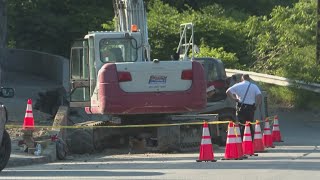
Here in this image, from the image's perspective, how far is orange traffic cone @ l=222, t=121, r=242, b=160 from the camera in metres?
15.1

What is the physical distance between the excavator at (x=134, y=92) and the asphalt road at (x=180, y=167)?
2.01 ft

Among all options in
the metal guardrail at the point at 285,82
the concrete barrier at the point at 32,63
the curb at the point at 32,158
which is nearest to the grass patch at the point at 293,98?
the metal guardrail at the point at 285,82

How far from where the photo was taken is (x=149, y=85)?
17.1 m

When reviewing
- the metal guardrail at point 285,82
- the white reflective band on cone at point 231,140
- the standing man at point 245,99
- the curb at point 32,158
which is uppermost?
the metal guardrail at point 285,82

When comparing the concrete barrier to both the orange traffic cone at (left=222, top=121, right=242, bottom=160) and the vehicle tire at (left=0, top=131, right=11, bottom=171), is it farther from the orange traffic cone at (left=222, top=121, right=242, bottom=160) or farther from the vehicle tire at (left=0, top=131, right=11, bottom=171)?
the vehicle tire at (left=0, top=131, right=11, bottom=171)

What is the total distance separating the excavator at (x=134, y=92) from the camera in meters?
17.0

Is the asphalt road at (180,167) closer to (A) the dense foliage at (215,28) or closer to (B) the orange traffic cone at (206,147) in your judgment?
(B) the orange traffic cone at (206,147)

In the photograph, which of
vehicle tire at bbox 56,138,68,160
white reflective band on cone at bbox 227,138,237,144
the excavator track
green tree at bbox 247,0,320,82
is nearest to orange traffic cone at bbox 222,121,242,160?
white reflective band on cone at bbox 227,138,237,144

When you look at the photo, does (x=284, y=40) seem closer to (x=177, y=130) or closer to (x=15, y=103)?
(x=15, y=103)

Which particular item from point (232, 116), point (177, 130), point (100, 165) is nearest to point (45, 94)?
point (232, 116)

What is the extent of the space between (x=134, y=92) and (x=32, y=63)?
66.9 feet

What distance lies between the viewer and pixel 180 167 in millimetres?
14109

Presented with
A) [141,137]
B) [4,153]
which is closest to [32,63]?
[141,137]

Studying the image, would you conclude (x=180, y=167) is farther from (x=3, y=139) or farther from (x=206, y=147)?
(x=3, y=139)
